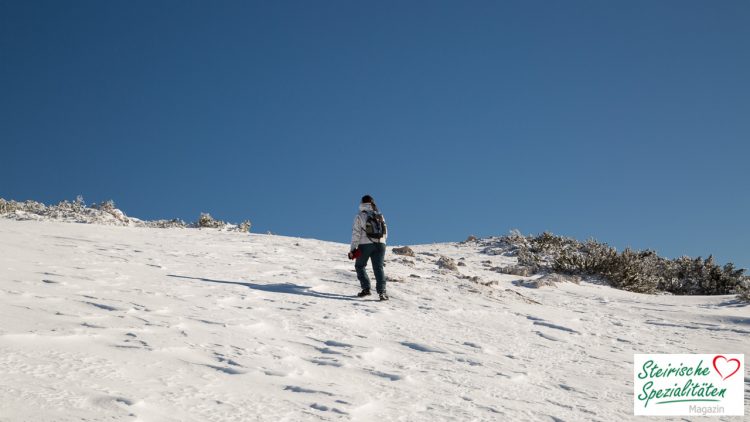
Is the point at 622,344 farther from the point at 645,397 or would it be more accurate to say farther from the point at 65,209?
the point at 65,209

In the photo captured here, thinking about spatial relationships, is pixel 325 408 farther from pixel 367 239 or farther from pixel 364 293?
pixel 367 239

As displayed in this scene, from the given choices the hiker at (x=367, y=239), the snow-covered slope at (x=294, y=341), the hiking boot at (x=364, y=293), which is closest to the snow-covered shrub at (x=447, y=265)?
the snow-covered slope at (x=294, y=341)

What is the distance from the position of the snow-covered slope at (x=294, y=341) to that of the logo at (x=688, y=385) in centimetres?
18

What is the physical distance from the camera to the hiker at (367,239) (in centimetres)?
900

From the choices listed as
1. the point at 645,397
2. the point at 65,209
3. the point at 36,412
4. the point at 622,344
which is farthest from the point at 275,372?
the point at 65,209

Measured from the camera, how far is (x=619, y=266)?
1593 centimetres

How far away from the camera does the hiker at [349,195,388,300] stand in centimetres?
900

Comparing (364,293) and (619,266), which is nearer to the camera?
(364,293)

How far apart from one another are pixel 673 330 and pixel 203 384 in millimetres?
7815

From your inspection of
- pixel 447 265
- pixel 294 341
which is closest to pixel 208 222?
pixel 447 265

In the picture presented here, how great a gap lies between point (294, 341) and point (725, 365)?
5054 mm

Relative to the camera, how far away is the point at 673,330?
9141 millimetres

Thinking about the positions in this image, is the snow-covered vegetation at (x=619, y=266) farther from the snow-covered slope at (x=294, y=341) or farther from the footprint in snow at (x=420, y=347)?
A: the footprint in snow at (x=420, y=347)

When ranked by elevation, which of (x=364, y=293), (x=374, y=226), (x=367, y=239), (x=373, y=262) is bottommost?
(x=364, y=293)
